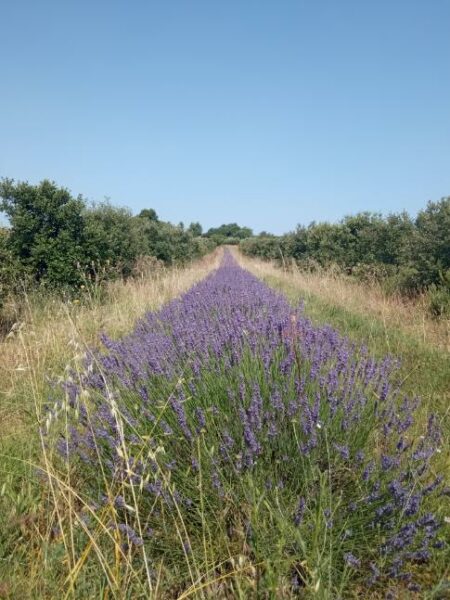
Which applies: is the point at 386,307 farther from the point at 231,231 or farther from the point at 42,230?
the point at 231,231

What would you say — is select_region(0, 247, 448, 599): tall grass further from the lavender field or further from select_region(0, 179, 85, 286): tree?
select_region(0, 179, 85, 286): tree

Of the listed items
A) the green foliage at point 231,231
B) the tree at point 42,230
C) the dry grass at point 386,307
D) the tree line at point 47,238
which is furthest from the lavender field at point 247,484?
the green foliage at point 231,231

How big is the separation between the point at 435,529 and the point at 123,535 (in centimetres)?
120

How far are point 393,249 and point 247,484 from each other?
521 inches

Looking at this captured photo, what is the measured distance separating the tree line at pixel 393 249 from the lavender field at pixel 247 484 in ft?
13.8

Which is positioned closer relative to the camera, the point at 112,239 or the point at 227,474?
the point at 227,474

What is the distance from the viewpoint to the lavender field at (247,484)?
1.49 metres

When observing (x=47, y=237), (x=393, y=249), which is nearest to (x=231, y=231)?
(x=393, y=249)

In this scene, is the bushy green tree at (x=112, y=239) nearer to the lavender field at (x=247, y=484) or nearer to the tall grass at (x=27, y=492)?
the tall grass at (x=27, y=492)

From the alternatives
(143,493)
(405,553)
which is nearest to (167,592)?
(143,493)

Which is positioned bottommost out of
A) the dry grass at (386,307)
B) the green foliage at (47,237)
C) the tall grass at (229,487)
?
the dry grass at (386,307)

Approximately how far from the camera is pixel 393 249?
13.7m

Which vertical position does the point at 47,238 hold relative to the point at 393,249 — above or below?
above

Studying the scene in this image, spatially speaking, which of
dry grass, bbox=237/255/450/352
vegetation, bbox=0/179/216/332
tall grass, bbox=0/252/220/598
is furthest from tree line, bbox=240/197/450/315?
vegetation, bbox=0/179/216/332
